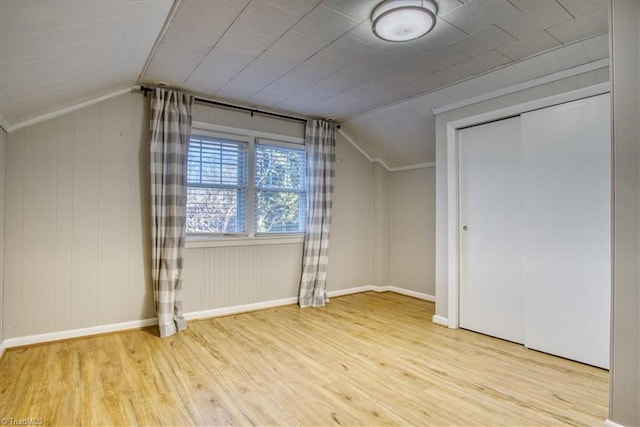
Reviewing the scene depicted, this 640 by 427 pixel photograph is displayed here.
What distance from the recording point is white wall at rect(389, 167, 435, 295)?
4574mm

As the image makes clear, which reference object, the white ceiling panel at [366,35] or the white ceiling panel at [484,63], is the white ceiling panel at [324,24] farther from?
the white ceiling panel at [484,63]

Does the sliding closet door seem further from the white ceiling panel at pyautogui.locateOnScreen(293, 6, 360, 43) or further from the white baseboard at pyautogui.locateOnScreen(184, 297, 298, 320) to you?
the white baseboard at pyautogui.locateOnScreen(184, 297, 298, 320)

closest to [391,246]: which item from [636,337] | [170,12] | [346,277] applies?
[346,277]

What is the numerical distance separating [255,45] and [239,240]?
6.97 feet

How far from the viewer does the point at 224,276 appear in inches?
151

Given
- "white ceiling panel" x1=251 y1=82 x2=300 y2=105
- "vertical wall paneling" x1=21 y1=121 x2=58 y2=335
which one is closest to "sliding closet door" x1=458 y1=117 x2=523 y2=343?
"white ceiling panel" x1=251 y1=82 x2=300 y2=105

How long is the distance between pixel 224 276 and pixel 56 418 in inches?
80.4

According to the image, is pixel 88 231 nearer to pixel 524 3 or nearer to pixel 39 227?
pixel 39 227

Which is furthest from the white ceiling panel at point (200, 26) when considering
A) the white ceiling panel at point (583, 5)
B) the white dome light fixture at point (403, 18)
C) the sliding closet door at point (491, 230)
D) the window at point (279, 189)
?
the sliding closet door at point (491, 230)

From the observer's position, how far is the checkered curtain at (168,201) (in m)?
3.25

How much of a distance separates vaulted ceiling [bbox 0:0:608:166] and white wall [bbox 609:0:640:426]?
47cm

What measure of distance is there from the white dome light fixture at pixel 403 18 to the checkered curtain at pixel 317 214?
2184 millimetres

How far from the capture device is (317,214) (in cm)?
433

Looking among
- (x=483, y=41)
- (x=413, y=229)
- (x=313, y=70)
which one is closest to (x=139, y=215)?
(x=313, y=70)
